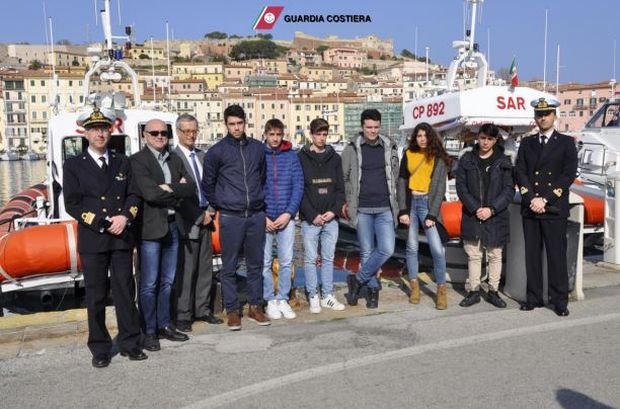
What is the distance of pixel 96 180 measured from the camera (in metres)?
4.66

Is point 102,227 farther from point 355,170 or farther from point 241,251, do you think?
point 355,170

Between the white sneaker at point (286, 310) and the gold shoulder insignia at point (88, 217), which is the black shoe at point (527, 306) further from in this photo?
the gold shoulder insignia at point (88, 217)

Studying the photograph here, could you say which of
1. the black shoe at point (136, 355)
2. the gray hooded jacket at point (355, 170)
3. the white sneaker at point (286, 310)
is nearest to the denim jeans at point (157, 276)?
the black shoe at point (136, 355)

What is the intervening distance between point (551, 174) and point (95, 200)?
4.13 meters

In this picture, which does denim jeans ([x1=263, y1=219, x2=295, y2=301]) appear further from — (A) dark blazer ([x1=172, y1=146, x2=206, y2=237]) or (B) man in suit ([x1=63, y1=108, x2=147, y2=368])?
(B) man in suit ([x1=63, y1=108, x2=147, y2=368])

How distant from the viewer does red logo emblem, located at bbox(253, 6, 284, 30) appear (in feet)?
56.0

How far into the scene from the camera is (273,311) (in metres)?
5.96

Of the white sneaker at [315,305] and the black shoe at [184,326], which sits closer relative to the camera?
the black shoe at [184,326]

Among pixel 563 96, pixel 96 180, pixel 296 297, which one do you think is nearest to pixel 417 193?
pixel 296 297

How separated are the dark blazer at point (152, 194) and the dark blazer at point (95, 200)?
0.49ft

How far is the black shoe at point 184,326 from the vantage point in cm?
552

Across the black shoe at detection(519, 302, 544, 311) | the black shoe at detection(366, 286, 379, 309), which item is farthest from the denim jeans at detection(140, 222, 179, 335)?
the black shoe at detection(519, 302, 544, 311)

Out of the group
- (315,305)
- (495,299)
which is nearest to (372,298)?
(315,305)

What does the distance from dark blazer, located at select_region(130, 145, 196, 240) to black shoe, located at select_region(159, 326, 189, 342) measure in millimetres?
854
